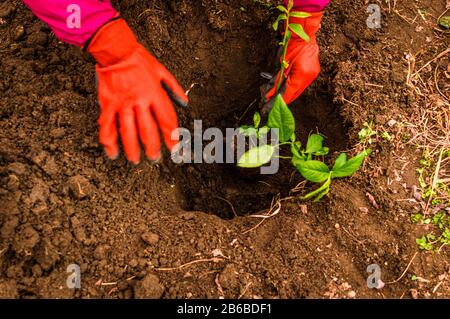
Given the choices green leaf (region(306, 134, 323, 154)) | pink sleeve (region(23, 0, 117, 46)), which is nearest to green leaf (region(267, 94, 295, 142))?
green leaf (region(306, 134, 323, 154))

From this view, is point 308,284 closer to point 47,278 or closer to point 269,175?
point 269,175

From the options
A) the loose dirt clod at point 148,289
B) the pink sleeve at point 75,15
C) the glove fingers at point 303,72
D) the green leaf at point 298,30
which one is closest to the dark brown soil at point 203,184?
the loose dirt clod at point 148,289

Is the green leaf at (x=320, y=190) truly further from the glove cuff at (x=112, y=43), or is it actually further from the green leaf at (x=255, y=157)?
the glove cuff at (x=112, y=43)

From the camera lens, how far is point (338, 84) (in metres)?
1.95

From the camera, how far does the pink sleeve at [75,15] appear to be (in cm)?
156

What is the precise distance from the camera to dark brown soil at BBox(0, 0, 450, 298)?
4.93ft

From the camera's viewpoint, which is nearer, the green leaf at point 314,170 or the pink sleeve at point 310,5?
the green leaf at point 314,170

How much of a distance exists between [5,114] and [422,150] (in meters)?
1.60

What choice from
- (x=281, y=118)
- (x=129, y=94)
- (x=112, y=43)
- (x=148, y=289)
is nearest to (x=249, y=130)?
(x=281, y=118)

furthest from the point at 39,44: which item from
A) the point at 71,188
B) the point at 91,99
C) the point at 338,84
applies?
the point at 338,84

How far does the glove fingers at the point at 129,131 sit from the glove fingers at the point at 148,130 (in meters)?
0.02

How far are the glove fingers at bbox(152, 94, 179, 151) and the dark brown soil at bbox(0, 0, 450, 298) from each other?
210 mm

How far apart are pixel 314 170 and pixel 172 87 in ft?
1.96

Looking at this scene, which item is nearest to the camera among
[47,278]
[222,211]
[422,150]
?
[47,278]
